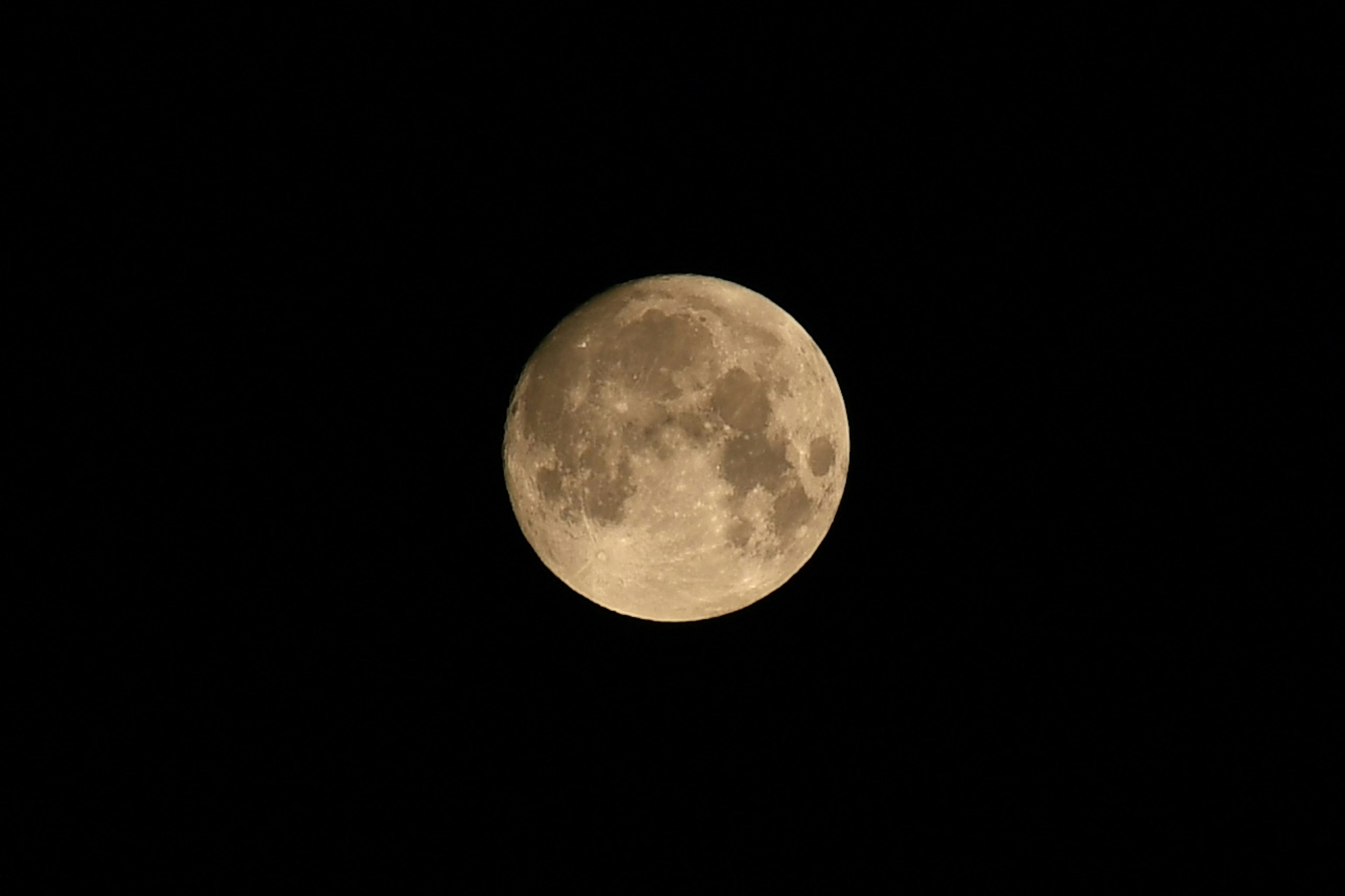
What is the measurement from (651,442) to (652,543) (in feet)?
1.51

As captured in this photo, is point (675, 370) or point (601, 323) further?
point (601, 323)

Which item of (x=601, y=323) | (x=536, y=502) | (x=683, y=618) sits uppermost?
(x=601, y=323)

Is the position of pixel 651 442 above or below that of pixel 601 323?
below

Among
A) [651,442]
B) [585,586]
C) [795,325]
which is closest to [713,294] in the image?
[795,325]

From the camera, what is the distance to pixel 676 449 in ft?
11.4

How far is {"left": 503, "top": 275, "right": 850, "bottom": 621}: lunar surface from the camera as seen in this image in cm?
351

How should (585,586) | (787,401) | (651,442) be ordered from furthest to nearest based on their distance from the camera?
(585,586)
(787,401)
(651,442)

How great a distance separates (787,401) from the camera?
3709 mm

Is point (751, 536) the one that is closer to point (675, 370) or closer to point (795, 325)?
point (675, 370)

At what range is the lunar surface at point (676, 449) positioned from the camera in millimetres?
3514

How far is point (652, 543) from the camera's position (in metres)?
3.62

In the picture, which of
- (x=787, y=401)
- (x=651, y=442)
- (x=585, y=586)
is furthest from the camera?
(x=585, y=586)

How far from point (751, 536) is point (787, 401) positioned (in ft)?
2.03

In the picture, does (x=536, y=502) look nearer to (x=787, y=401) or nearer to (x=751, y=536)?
(x=751, y=536)
